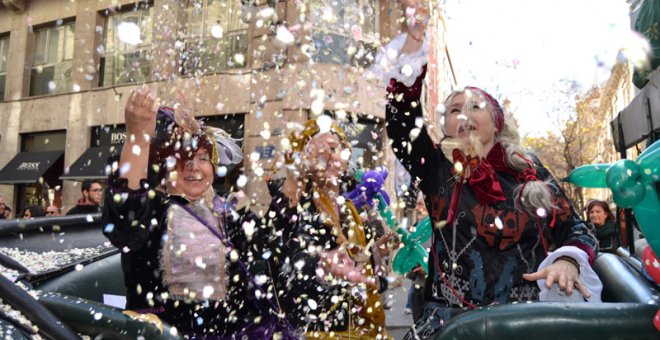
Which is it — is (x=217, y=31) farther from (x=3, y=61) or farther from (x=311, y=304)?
(x=3, y=61)

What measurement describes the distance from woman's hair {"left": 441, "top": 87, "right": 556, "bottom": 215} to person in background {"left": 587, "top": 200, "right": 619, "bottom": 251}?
14.2 ft

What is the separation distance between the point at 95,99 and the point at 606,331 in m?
14.7

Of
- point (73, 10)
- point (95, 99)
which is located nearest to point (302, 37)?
point (95, 99)

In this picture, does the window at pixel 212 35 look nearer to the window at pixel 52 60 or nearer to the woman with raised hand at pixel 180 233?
the woman with raised hand at pixel 180 233

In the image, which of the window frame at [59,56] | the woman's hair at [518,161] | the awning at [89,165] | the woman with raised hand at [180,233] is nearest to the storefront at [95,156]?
the awning at [89,165]

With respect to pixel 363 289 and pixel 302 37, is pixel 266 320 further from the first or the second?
pixel 302 37

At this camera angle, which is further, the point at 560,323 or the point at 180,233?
the point at 180,233

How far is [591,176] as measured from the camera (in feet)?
5.16

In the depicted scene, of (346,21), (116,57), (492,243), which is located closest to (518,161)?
(492,243)

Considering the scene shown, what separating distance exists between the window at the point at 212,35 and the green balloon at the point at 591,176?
4.74m

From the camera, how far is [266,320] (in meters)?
2.24

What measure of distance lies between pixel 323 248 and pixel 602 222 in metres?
4.66

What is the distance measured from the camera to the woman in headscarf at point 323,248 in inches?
101

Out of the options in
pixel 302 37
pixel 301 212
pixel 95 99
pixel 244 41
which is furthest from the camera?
pixel 95 99
